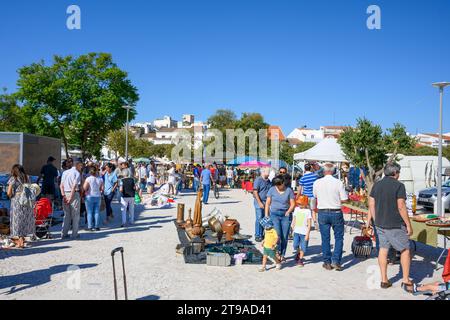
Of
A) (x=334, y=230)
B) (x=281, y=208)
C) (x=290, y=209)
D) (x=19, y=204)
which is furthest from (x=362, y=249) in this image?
(x=19, y=204)

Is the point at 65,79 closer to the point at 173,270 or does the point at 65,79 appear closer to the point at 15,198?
the point at 15,198

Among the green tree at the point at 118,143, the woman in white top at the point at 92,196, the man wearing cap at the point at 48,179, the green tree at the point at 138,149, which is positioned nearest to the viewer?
the woman in white top at the point at 92,196

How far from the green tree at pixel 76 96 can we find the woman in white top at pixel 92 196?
25984 millimetres

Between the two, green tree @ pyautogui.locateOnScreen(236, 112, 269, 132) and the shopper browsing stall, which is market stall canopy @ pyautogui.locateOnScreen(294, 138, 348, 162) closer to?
the shopper browsing stall

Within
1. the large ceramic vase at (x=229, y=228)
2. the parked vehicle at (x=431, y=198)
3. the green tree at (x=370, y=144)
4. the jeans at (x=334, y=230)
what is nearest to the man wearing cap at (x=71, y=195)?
the large ceramic vase at (x=229, y=228)

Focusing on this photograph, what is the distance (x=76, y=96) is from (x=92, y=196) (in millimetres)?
27419

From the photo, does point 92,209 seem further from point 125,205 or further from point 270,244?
point 270,244

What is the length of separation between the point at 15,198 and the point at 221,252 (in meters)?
4.29

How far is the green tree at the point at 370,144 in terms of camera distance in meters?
21.6

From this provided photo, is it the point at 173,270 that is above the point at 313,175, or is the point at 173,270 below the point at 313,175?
below

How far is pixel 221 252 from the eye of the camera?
25.4 ft

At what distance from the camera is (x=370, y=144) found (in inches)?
869

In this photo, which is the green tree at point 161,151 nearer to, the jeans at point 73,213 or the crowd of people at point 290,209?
the crowd of people at point 290,209
